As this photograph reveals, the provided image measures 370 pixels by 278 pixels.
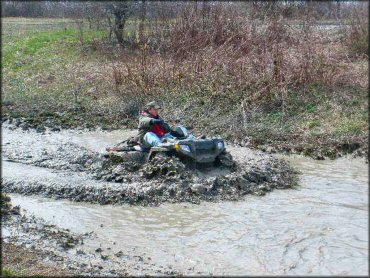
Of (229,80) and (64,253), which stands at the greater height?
(229,80)

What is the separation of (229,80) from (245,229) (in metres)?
11.4

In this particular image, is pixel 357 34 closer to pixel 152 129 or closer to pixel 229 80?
pixel 229 80

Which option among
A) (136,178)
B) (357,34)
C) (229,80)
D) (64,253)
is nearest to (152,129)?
(136,178)

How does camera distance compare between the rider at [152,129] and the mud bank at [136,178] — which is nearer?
the mud bank at [136,178]

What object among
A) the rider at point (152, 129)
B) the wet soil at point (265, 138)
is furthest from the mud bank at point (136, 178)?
the wet soil at point (265, 138)

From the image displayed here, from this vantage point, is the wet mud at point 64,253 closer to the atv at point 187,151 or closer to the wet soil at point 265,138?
the atv at point 187,151

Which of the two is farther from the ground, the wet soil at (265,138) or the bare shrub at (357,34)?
the bare shrub at (357,34)

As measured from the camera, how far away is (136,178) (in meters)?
13.1

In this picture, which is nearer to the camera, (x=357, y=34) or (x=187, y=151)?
(x=187, y=151)

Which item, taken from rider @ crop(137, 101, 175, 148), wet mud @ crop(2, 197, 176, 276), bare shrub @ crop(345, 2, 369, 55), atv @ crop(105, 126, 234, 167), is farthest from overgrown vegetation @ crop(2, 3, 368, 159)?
wet mud @ crop(2, 197, 176, 276)

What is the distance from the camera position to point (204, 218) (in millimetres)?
11031

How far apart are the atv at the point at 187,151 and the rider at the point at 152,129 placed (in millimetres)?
173

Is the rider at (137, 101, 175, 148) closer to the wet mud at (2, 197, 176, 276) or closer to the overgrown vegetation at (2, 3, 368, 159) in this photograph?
the wet mud at (2, 197, 176, 276)

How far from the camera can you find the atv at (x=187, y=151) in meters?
12.8
